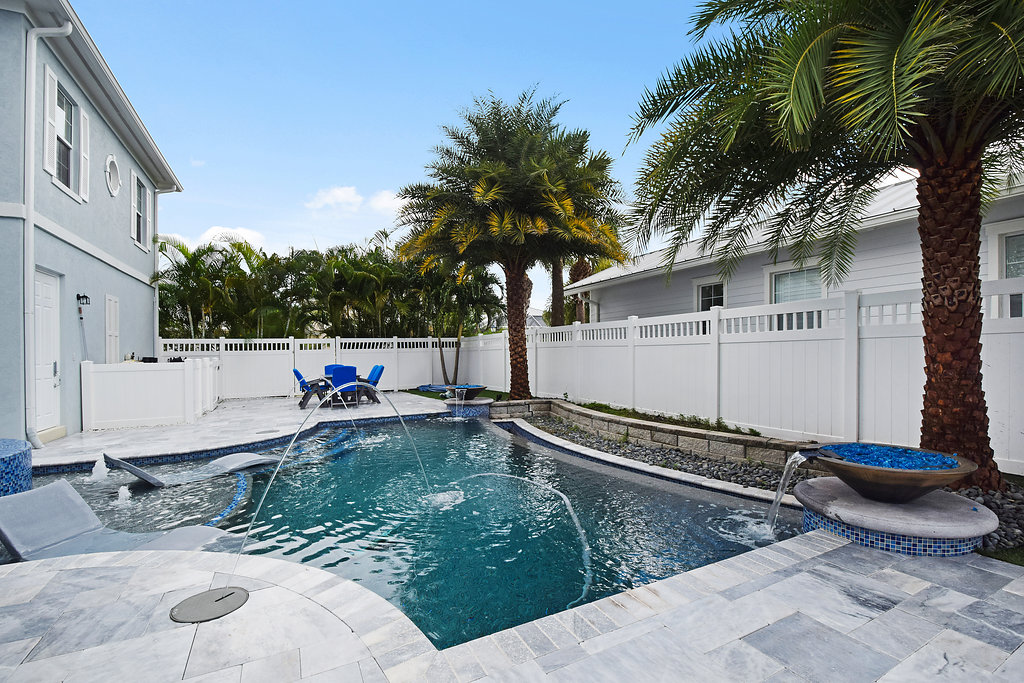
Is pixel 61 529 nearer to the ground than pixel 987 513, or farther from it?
nearer to the ground

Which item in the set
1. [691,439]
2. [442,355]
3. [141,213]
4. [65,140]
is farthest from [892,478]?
[141,213]

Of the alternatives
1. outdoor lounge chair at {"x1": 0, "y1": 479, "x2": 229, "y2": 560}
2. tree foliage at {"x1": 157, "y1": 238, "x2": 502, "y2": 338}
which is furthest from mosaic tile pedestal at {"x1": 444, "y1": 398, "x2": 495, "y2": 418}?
outdoor lounge chair at {"x1": 0, "y1": 479, "x2": 229, "y2": 560}

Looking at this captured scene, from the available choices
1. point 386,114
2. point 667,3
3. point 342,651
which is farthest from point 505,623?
point 386,114

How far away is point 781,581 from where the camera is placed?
310 centimetres

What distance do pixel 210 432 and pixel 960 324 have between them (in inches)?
405

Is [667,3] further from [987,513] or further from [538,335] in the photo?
[987,513]

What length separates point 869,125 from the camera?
3.77 meters

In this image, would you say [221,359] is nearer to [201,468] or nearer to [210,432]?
[210,432]

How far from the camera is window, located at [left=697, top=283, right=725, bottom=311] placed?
12.0 metres

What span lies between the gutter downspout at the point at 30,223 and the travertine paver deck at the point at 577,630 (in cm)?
490

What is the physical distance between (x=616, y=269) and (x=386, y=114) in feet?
30.0

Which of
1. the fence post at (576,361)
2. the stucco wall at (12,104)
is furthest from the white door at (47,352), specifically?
the fence post at (576,361)

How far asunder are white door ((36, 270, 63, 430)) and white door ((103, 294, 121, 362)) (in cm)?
211

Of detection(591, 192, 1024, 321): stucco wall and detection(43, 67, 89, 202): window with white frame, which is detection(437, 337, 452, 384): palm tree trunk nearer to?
detection(591, 192, 1024, 321): stucco wall
